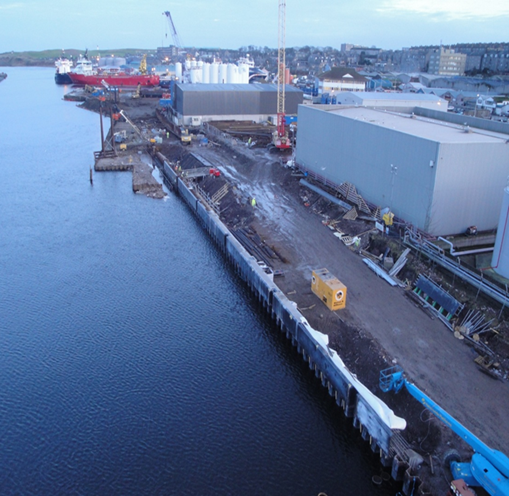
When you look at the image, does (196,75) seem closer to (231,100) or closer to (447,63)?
(231,100)

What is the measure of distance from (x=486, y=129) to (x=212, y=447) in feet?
84.6

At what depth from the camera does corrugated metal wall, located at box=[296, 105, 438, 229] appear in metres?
23.0

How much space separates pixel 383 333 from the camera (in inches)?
664

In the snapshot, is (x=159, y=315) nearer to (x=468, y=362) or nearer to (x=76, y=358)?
(x=76, y=358)

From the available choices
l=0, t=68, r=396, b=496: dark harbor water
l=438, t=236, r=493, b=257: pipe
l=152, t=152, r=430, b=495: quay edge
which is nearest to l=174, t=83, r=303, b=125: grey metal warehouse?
l=0, t=68, r=396, b=496: dark harbor water

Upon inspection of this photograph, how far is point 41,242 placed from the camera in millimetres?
28828

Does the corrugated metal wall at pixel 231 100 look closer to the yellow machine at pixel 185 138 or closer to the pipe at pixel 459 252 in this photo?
the yellow machine at pixel 185 138

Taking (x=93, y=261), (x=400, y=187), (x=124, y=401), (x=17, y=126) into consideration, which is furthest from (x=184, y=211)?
(x=17, y=126)

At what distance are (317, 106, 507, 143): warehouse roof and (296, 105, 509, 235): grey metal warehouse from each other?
4 cm

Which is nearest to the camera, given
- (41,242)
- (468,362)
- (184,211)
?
(468,362)

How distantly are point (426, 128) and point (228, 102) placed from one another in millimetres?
35343

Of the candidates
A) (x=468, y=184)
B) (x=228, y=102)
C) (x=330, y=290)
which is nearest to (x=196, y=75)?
(x=228, y=102)

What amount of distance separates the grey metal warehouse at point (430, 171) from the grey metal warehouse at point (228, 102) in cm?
3175

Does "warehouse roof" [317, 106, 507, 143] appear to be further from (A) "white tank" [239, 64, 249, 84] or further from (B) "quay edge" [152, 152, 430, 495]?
(A) "white tank" [239, 64, 249, 84]
